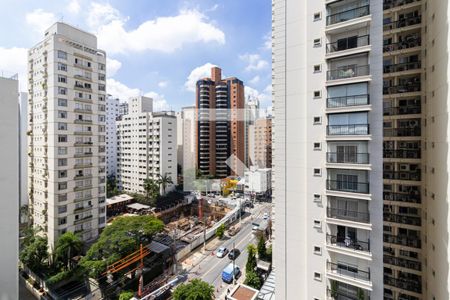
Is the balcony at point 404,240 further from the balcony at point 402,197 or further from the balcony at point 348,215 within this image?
the balcony at point 348,215

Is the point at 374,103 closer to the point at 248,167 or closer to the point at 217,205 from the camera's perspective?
the point at 217,205

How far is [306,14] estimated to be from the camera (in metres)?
9.52

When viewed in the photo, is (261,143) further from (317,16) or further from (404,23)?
(317,16)

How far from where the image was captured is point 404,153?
10.6m

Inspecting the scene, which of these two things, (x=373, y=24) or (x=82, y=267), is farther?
(x=82, y=267)

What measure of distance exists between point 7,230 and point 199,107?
163 ft

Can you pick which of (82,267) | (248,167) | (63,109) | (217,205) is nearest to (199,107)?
(248,167)

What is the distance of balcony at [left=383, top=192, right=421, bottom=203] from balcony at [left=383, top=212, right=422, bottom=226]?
0.78 metres

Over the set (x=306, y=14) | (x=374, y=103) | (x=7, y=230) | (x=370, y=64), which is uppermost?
(x=306, y=14)

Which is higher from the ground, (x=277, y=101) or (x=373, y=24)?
(x=373, y=24)

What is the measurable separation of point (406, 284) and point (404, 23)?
12840 millimetres

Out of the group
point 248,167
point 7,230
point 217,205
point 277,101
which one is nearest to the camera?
point 7,230

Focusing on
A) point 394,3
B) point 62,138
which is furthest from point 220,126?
point 394,3

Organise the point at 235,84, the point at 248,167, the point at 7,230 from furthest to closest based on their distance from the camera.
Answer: the point at 235,84
the point at 248,167
the point at 7,230
